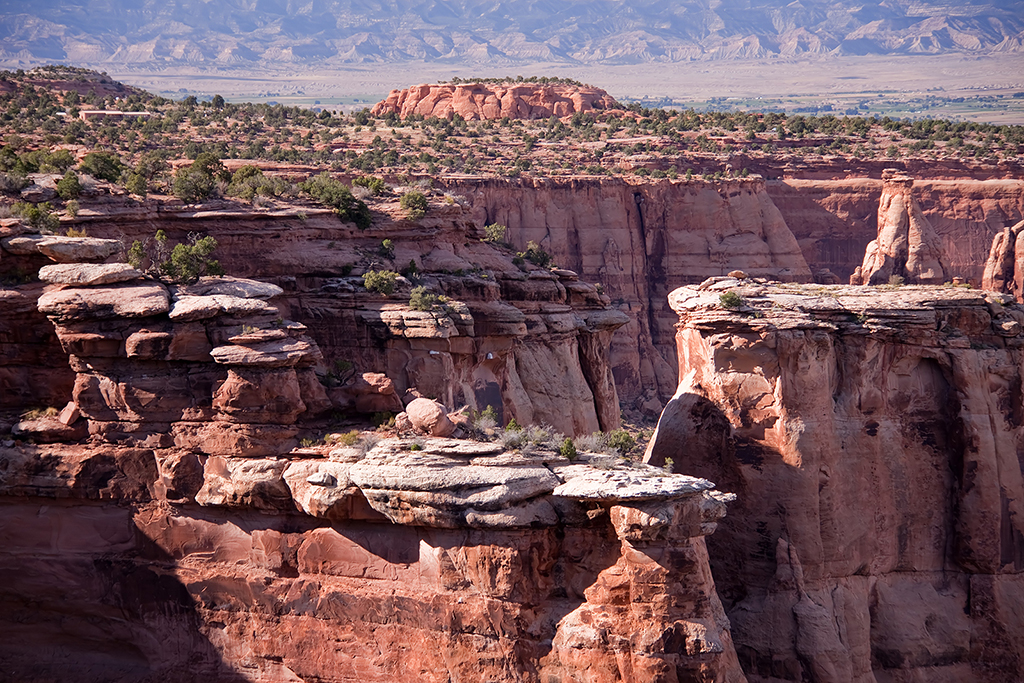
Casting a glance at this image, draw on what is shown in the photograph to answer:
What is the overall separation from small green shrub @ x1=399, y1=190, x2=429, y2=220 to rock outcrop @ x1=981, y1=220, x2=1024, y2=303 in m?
32.3

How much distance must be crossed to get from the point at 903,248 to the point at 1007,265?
508 centimetres

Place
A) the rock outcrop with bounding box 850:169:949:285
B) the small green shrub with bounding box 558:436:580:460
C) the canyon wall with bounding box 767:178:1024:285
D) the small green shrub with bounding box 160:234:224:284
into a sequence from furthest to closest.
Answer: the canyon wall with bounding box 767:178:1024:285, the rock outcrop with bounding box 850:169:949:285, the small green shrub with bounding box 160:234:224:284, the small green shrub with bounding box 558:436:580:460

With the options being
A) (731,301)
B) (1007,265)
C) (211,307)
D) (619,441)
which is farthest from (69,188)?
(1007,265)

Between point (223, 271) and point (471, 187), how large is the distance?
31.6m

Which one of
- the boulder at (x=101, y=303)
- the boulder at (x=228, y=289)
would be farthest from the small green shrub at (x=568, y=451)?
the boulder at (x=101, y=303)

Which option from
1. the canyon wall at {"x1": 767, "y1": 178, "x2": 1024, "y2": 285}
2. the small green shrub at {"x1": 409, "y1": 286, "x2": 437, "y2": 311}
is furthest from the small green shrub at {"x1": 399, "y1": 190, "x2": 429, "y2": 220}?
the canyon wall at {"x1": 767, "y1": 178, "x2": 1024, "y2": 285}

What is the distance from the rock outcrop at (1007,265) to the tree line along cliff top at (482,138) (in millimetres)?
13066

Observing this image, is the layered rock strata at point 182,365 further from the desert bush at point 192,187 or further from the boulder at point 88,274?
the desert bush at point 192,187

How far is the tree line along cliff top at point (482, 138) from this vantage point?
59.6 m

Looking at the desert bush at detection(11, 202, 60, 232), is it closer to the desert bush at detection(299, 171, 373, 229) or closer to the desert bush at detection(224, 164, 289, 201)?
the desert bush at detection(224, 164, 289, 201)

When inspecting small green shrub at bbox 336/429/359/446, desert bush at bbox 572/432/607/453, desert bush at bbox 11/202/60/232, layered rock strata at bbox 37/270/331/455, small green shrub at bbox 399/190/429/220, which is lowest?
desert bush at bbox 572/432/607/453

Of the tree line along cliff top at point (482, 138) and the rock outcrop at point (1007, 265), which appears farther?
the tree line along cliff top at point (482, 138)

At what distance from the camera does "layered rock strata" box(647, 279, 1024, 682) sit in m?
30.6

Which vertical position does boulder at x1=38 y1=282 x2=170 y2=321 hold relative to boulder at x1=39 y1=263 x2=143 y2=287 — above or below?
below
